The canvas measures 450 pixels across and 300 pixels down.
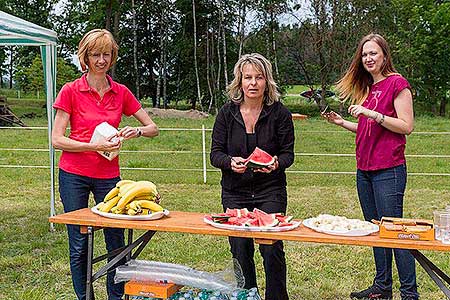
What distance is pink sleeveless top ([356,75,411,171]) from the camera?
152 inches

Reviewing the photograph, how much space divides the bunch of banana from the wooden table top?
3.1 inches

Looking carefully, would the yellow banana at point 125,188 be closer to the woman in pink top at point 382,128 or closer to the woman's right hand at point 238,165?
the woman's right hand at point 238,165

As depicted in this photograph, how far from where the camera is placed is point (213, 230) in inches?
125

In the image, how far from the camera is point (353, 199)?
855 centimetres

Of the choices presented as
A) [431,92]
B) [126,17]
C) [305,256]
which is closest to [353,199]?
[305,256]

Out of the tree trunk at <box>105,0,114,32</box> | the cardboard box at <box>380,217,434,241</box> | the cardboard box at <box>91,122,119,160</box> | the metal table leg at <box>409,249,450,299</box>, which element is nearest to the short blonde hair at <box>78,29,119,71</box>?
the cardboard box at <box>91,122,119,160</box>

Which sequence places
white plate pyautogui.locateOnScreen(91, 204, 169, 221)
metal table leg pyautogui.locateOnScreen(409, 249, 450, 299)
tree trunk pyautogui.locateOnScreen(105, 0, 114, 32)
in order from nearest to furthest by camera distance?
metal table leg pyautogui.locateOnScreen(409, 249, 450, 299)
white plate pyautogui.locateOnScreen(91, 204, 169, 221)
tree trunk pyautogui.locateOnScreen(105, 0, 114, 32)

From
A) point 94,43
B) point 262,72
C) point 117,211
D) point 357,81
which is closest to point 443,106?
point 357,81

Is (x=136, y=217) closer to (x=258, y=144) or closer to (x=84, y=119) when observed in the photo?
(x=84, y=119)

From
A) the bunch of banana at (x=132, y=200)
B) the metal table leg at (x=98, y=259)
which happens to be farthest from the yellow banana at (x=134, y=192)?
the metal table leg at (x=98, y=259)

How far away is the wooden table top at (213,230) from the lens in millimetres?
2904

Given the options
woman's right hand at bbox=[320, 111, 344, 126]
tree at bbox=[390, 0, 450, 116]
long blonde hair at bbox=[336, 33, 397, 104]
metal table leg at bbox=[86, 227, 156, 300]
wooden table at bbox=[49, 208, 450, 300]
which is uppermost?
tree at bbox=[390, 0, 450, 116]

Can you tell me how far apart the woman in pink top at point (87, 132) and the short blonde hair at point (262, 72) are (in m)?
0.61

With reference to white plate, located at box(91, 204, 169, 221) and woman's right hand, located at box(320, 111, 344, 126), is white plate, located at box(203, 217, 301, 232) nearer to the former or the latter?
white plate, located at box(91, 204, 169, 221)
